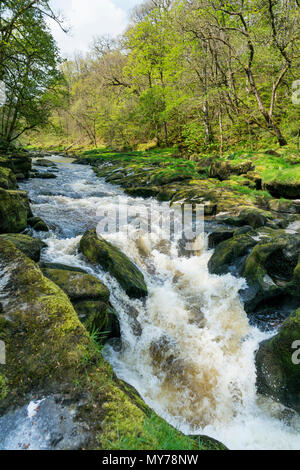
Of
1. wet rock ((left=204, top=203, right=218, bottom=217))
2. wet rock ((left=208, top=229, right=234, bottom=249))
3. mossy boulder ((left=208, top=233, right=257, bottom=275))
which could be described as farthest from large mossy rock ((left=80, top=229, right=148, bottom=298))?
wet rock ((left=204, top=203, right=218, bottom=217))

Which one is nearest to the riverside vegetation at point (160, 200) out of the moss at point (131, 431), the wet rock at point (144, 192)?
the moss at point (131, 431)

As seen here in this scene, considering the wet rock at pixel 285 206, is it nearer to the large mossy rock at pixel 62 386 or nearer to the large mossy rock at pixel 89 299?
the large mossy rock at pixel 89 299

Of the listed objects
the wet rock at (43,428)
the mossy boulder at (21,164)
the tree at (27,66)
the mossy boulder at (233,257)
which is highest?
the tree at (27,66)

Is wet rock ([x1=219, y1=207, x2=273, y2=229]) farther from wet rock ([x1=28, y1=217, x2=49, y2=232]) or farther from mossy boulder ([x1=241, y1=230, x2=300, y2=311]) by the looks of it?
wet rock ([x1=28, y1=217, x2=49, y2=232])

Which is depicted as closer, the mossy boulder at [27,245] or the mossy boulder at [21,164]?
the mossy boulder at [27,245]

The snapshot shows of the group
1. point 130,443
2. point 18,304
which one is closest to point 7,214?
point 18,304

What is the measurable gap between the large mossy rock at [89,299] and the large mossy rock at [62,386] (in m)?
1.17

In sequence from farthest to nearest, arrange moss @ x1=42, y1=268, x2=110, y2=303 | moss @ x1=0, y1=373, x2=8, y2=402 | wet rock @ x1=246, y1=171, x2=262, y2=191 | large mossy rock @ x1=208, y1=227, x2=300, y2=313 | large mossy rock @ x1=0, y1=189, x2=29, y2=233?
1. wet rock @ x1=246, y1=171, x2=262, y2=191
2. large mossy rock @ x1=0, y1=189, x2=29, y2=233
3. large mossy rock @ x1=208, y1=227, x2=300, y2=313
4. moss @ x1=42, y1=268, x2=110, y2=303
5. moss @ x1=0, y1=373, x2=8, y2=402

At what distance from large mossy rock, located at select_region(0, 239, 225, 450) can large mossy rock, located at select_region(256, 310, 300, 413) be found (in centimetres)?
171

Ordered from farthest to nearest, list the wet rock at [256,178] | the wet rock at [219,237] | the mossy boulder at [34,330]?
the wet rock at [256,178] < the wet rock at [219,237] < the mossy boulder at [34,330]

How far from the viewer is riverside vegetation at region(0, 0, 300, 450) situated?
1782 mm

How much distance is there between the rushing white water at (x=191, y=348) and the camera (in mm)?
3268

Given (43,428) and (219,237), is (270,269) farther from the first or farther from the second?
(43,428)

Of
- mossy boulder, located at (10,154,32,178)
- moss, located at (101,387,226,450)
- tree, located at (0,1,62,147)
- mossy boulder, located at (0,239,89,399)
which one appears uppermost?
tree, located at (0,1,62,147)
